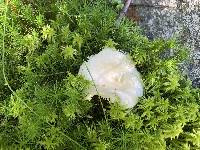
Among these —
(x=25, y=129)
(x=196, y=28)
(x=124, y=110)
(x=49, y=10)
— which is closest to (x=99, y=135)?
(x=124, y=110)

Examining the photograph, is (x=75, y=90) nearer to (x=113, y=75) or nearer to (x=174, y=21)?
(x=113, y=75)

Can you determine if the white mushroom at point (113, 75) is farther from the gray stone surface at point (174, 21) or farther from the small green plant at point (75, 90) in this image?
the gray stone surface at point (174, 21)

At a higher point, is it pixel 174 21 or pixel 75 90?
pixel 174 21

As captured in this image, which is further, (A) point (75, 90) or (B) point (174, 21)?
(B) point (174, 21)

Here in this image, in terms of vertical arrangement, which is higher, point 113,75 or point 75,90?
point 113,75

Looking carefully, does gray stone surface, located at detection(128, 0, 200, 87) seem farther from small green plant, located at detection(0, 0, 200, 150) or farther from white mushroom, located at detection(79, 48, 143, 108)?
white mushroom, located at detection(79, 48, 143, 108)

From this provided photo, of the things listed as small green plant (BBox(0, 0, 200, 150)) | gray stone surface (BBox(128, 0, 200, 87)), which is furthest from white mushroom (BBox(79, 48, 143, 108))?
gray stone surface (BBox(128, 0, 200, 87))

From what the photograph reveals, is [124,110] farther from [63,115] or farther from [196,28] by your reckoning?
[196,28]

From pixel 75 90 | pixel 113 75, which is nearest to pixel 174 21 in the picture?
pixel 113 75

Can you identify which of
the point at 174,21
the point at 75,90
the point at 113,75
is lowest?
the point at 75,90
